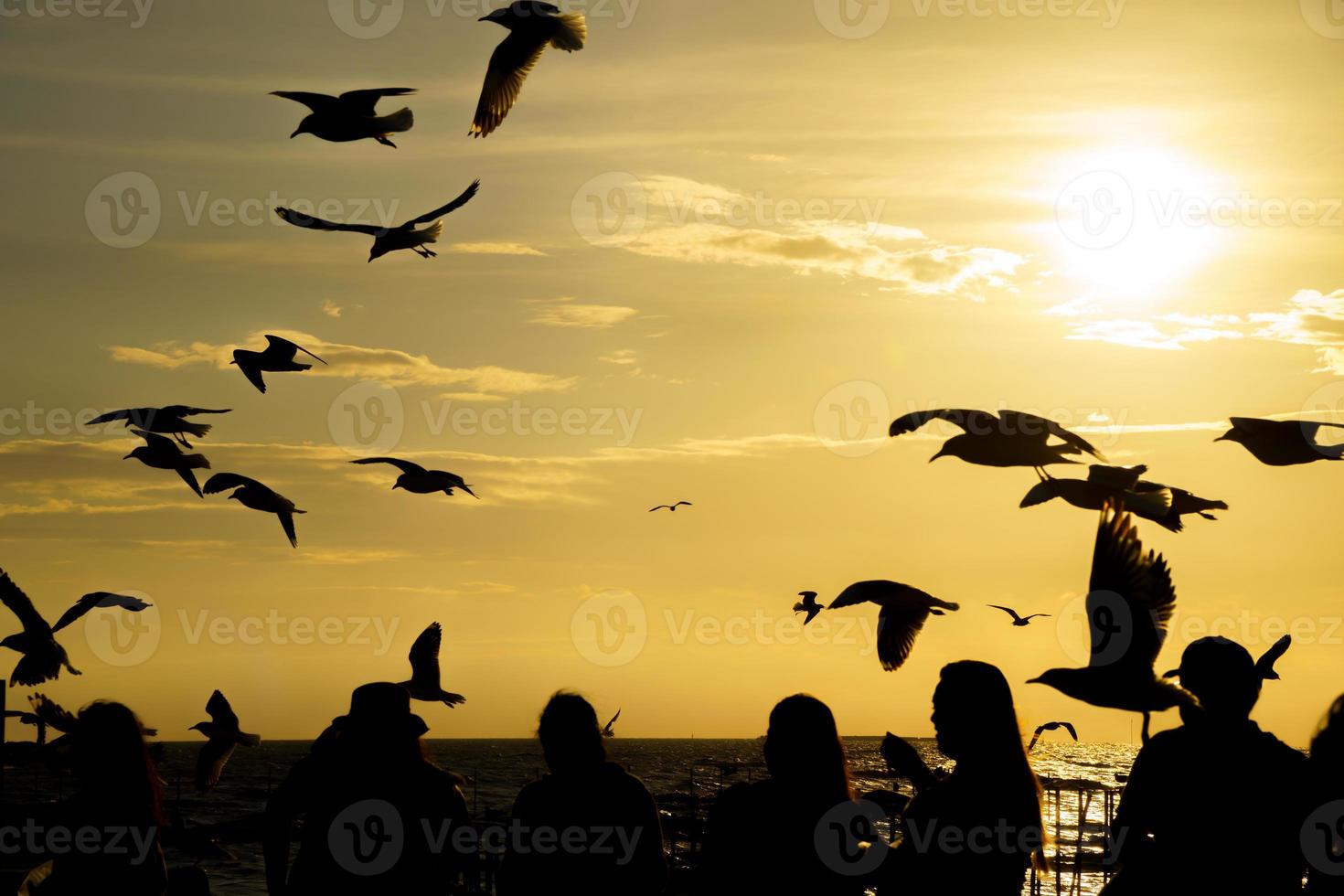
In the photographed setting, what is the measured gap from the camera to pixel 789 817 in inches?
199

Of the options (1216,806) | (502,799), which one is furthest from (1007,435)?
(502,799)

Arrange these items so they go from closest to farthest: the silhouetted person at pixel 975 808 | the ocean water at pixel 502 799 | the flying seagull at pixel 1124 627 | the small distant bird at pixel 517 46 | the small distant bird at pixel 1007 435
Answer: the silhouetted person at pixel 975 808 → the flying seagull at pixel 1124 627 → the small distant bird at pixel 1007 435 → the small distant bird at pixel 517 46 → the ocean water at pixel 502 799

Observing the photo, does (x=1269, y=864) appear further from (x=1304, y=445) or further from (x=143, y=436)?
(x=143, y=436)

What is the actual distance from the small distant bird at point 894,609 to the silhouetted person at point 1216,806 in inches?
236

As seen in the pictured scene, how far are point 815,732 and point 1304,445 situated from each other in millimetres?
6862

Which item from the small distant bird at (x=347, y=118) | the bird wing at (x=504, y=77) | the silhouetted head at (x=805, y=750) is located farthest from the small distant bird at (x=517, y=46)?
the silhouetted head at (x=805, y=750)

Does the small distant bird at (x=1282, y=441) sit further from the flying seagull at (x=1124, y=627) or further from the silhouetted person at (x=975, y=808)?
the silhouetted person at (x=975, y=808)

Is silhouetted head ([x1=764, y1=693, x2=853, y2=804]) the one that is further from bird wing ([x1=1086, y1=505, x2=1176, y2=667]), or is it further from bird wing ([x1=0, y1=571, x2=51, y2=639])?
bird wing ([x1=0, y1=571, x2=51, y2=639])

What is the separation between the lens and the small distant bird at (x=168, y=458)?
42.3 feet

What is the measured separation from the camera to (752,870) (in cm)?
505

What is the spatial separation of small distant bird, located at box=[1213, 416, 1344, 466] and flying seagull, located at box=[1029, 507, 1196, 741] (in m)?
4.50

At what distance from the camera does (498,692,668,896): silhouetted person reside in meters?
5.36

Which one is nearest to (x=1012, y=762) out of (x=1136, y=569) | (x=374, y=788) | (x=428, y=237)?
(x=1136, y=569)

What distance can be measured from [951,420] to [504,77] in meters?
5.97
